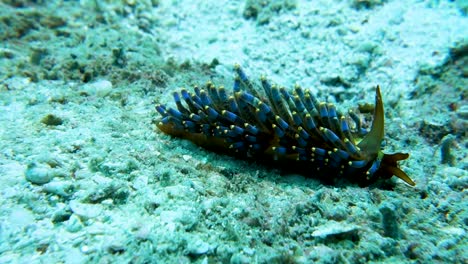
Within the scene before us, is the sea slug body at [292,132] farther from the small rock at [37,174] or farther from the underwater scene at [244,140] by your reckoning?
the small rock at [37,174]

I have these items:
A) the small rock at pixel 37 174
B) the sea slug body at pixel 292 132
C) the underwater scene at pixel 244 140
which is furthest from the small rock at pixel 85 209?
the sea slug body at pixel 292 132

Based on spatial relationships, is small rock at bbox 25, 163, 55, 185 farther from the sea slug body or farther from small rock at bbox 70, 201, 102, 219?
the sea slug body

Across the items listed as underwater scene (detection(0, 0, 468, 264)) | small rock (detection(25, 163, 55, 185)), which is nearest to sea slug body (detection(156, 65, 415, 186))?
underwater scene (detection(0, 0, 468, 264))

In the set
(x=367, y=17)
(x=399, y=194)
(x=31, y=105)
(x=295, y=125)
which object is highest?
(x=367, y=17)

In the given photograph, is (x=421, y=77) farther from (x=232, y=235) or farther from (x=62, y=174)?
(x=62, y=174)

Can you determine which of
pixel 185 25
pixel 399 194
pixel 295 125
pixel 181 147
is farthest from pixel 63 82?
pixel 399 194

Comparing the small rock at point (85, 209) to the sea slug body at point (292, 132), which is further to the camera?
the sea slug body at point (292, 132)

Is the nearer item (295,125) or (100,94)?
(295,125)
